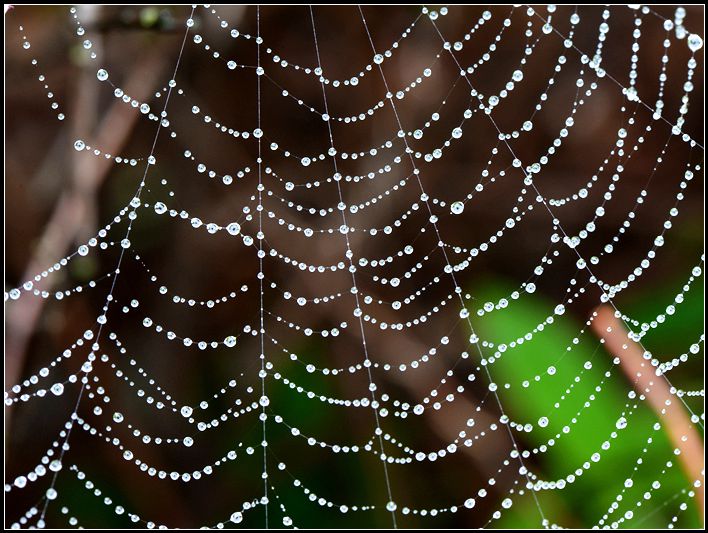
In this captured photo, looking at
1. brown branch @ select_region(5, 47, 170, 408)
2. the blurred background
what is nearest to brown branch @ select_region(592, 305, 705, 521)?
the blurred background

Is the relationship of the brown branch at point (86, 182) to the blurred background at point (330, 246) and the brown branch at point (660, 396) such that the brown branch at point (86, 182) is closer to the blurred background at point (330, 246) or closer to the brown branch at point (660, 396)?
the blurred background at point (330, 246)

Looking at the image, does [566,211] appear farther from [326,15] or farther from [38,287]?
[38,287]

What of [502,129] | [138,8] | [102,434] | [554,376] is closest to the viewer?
[554,376]

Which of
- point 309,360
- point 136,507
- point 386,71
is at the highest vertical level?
point 386,71

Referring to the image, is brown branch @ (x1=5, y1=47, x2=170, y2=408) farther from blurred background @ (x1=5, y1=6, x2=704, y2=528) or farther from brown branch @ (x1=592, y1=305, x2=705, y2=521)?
brown branch @ (x1=592, y1=305, x2=705, y2=521)

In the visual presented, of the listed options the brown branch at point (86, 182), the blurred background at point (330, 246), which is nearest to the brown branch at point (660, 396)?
the blurred background at point (330, 246)

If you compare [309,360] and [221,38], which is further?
[221,38]

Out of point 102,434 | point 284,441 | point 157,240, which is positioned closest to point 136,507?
point 102,434
